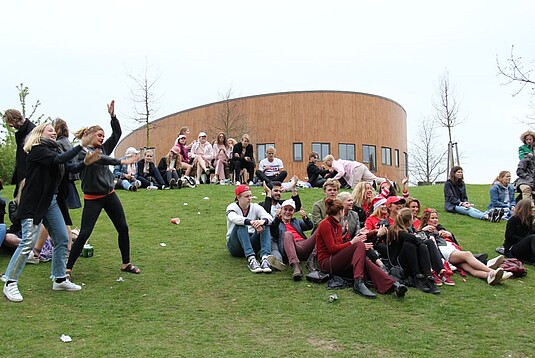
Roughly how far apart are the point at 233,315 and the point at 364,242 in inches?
A: 84.2

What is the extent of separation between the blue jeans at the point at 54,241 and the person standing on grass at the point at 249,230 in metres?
2.41

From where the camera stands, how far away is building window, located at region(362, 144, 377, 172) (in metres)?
42.1

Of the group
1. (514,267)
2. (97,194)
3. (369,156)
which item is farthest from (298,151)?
(97,194)

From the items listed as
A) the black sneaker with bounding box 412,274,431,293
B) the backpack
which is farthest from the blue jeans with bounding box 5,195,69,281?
the backpack

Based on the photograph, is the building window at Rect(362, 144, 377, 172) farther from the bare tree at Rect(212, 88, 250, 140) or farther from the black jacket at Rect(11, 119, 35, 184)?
the black jacket at Rect(11, 119, 35, 184)

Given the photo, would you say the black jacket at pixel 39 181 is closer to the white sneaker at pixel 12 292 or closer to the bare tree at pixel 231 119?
the white sneaker at pixel 12 292

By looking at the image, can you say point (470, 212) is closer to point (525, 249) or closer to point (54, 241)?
point (525, 249)

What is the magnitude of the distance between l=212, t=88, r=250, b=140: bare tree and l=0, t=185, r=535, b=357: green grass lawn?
3164 centimetres

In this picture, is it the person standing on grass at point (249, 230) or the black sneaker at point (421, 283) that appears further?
the person standing on grass at point (249, 230)

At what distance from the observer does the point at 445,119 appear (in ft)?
95.9

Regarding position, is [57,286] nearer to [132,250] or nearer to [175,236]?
[132,250]

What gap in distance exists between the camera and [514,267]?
7.92 metres

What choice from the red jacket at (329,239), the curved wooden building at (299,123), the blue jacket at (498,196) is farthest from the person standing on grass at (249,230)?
the curved wooden building at (299,123)

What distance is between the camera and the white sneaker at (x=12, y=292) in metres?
6.19
